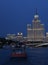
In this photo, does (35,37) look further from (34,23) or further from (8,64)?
(8,64)

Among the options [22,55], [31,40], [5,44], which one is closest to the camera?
[22,55]

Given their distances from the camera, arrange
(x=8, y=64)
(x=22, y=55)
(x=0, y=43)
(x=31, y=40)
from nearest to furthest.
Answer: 1. (x=8, y=64)
2. (x=22, y=55)
3. (x=0, y=43)
4. (x=31, y=40)

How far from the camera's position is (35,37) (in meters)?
145

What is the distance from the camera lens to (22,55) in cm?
4766

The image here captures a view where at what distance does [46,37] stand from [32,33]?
6.96 m

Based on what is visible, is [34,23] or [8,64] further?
[34,23]

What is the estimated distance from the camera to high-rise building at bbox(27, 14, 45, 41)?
476 feet

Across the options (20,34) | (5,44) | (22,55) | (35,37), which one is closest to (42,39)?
(35,37)

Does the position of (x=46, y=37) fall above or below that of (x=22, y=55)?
above

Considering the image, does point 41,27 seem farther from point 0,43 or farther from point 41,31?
point 0,43

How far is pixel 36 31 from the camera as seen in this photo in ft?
484

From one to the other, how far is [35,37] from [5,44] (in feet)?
143

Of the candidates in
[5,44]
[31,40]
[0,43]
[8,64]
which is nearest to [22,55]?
[8,64]

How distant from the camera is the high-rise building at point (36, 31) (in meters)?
145
